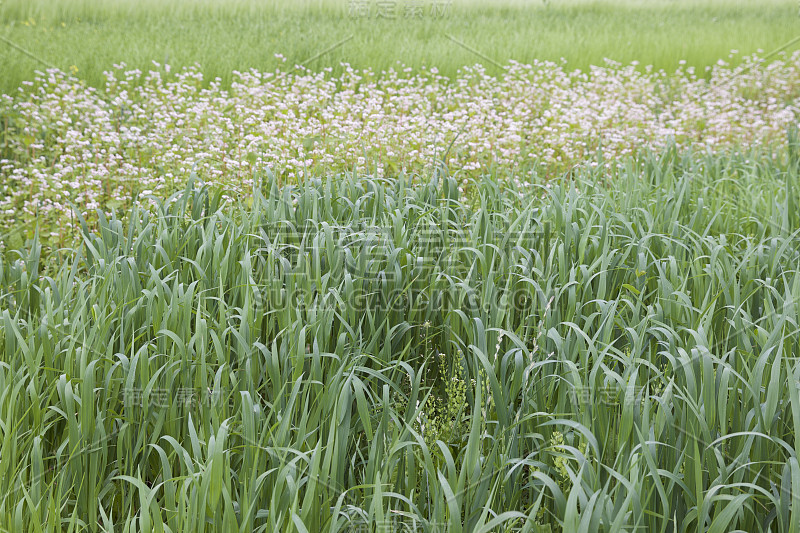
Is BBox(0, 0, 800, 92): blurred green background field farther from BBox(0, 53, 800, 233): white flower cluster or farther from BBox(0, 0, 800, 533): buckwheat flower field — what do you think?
BBox(0, 0, 800, 533): buckwheat flower field

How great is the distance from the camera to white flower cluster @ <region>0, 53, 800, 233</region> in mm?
4379

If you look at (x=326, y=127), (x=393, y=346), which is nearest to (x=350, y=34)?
(x=326, y=127)

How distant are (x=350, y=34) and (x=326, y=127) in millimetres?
3551

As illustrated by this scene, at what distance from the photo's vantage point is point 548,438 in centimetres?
199

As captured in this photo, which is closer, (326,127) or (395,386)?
(395,386)

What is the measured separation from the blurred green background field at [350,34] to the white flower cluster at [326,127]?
1.13 feet

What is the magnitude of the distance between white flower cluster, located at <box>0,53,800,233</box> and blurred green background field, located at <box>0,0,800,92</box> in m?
0.34

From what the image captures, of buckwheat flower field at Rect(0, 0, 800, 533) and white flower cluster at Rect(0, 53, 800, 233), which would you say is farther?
white flower cluster at Rect(0, 53, 800, 233)

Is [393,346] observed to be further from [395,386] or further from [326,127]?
[326,127]

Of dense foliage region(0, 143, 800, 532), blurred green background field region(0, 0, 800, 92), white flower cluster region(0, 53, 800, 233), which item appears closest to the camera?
dense foliage region(0, 143, 800, 532)

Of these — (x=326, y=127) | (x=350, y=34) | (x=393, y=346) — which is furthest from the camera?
(x=350, y=34)

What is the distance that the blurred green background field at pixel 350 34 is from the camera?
722 cm

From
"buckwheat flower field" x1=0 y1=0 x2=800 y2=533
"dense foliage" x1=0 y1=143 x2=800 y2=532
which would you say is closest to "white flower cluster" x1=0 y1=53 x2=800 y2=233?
"buckwheat flower field" x1=0 y1=0 x2=800 y2=533

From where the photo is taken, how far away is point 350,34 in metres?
8.03
